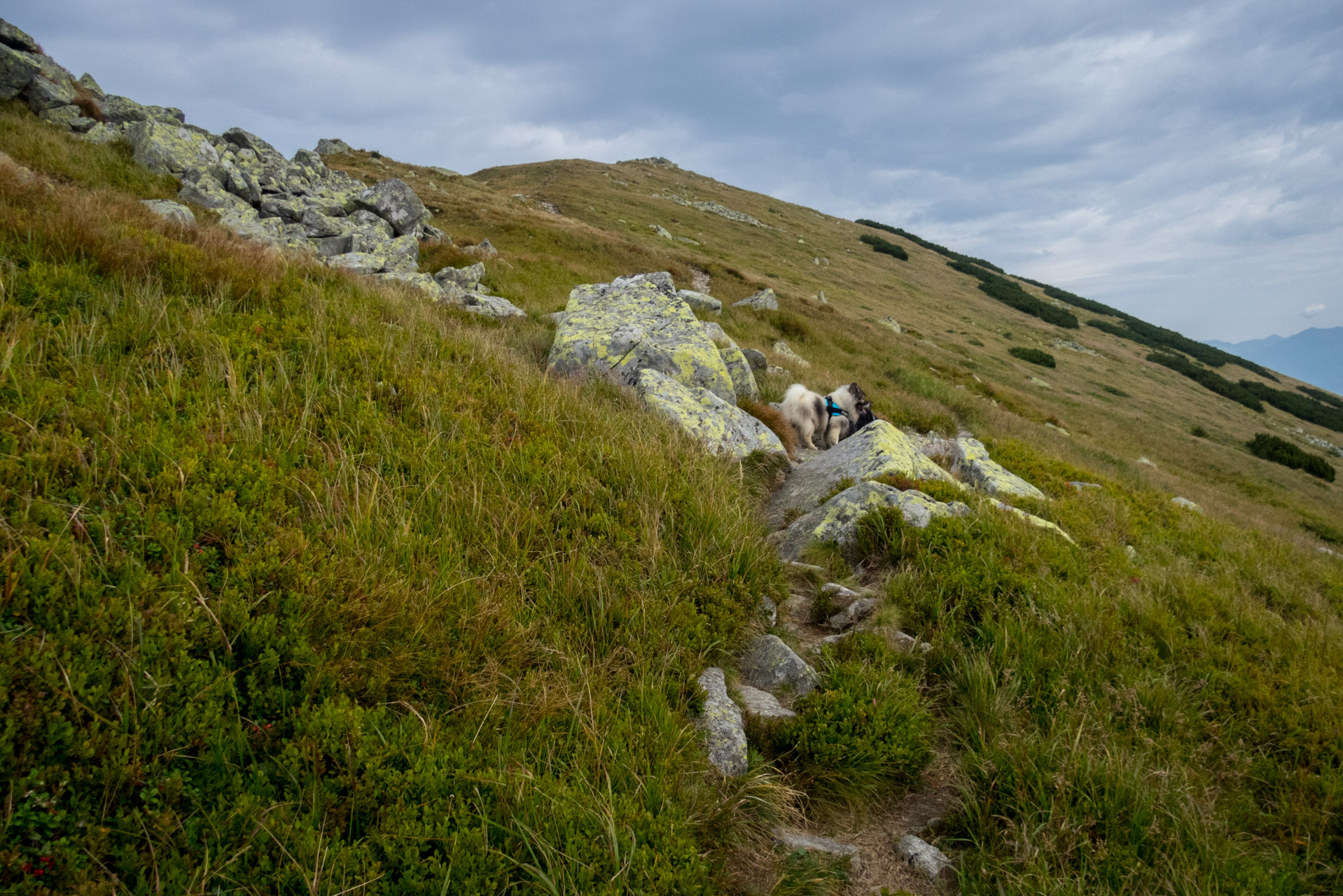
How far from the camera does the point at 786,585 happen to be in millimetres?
5199

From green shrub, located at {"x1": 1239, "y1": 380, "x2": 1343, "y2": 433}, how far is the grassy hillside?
62829 millimetres

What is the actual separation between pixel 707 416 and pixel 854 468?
213cm

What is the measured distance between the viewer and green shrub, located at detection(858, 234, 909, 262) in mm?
68812

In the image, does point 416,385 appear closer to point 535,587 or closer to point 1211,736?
point 535,587

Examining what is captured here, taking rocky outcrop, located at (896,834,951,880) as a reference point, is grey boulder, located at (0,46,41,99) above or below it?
above

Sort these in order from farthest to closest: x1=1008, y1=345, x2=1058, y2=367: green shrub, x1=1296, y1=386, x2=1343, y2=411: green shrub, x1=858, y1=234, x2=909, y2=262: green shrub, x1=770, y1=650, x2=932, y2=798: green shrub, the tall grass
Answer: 1. x1=858, y1=234, x2=909, y2=262: green shrub
2. x1=1296, y1=386, x2=1343, y2=411: green shrub
3. x1=1008, y1=345, x2=1058, y2=367: green shrub
4. x1=770, y1=650, x2=932, y2=798: green shrub
5. the tall grass

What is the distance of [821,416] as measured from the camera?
10562 millimetres

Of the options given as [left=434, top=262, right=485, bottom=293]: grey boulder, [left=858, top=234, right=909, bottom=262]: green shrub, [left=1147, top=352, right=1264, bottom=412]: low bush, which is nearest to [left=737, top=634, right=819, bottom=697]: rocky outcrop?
[left=434, top=262, right=485, bottom=293]: grey boulder

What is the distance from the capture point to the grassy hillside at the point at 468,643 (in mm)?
2086

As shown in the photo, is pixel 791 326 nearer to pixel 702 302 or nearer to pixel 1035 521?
pixel 702 302

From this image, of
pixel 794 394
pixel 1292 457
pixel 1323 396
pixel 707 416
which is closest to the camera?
pixel 707 416

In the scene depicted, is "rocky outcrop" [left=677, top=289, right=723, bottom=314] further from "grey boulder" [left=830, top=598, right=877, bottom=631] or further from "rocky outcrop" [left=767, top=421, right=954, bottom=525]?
"grey boulder" [left=830, top=598, right=877, bottom=631]

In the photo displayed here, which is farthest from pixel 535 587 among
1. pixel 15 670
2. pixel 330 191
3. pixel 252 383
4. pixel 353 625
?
pixel 330 191

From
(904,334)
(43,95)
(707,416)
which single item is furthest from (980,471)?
(43,95)
